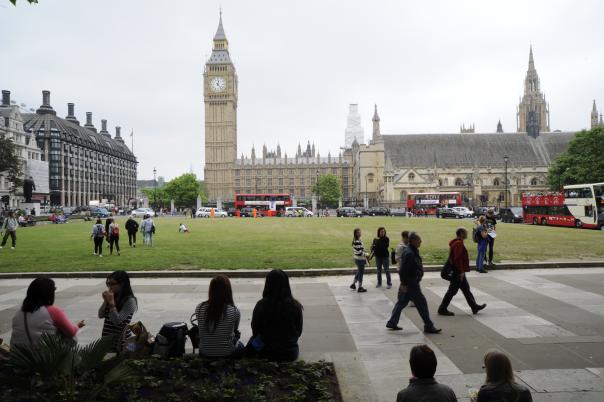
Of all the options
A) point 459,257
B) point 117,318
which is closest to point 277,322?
point 117,318

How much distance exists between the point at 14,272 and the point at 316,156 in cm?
11412

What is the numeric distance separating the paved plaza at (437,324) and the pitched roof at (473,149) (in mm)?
78877

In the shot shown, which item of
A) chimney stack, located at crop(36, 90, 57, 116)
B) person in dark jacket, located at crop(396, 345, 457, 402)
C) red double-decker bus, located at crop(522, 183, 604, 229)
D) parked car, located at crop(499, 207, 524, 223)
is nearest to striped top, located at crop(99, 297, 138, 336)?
person in dark jacket, located at crop(396, 345, 457, 402)

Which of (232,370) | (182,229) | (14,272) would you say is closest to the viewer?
(232,370)

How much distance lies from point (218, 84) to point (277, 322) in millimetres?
114738

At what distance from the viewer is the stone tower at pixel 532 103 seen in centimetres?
10331

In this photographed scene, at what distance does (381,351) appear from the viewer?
6469 millimetres

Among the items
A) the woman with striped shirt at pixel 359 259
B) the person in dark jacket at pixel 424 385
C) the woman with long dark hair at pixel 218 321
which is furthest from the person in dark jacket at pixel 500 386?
the woman with striped shirt at pixel 359 259

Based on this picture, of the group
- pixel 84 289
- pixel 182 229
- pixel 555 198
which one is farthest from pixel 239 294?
pixel 555 198

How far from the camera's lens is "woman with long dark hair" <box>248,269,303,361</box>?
524cm

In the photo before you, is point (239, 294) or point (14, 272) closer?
point (239, 294)

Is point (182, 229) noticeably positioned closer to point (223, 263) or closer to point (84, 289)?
point (223, 263)

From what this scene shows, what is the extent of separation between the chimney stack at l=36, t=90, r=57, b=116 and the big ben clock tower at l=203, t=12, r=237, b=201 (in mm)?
35325

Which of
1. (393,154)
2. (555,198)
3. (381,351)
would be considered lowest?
(381,351)
